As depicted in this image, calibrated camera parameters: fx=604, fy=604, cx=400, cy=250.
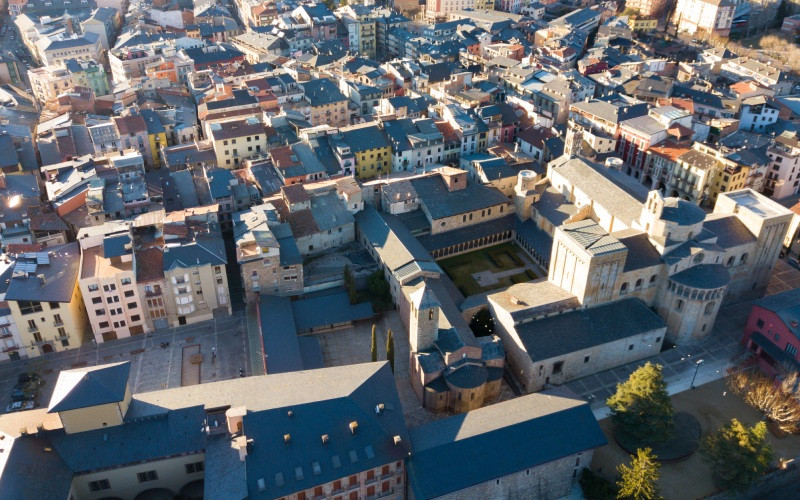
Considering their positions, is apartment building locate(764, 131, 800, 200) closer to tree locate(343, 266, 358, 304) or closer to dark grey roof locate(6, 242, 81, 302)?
tree locate(343, 266, 358, 304)

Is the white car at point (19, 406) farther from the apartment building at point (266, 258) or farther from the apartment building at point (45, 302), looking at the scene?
the apartment building at point (266, 258)

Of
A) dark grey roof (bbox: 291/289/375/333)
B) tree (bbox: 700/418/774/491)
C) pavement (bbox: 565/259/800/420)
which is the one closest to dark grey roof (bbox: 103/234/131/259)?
dark grey roof (bbox: 291/289/375/333)

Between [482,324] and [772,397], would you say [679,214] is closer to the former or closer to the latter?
[772,397]

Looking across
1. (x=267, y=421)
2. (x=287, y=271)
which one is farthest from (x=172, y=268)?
(x=267, y=421)

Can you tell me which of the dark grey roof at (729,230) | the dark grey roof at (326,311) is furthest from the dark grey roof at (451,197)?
the dark grey roof at (729,230)

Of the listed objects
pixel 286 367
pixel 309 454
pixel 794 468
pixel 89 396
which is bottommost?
pixel 794 468

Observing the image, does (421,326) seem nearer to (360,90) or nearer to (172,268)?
(172,268)
